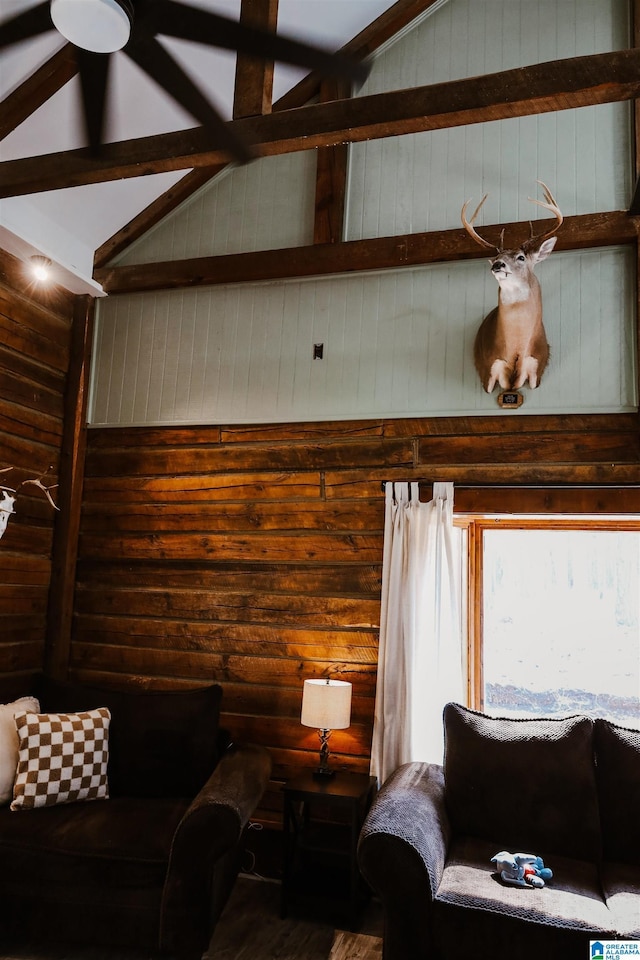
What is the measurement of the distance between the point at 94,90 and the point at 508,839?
11.2 feet

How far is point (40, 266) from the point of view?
4016 mm

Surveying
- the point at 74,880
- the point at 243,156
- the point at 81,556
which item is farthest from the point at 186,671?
the point at 243,156

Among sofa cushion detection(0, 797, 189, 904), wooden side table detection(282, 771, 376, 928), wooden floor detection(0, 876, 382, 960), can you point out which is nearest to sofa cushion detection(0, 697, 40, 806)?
sofa cushion detection(0, 797, 189, 904)

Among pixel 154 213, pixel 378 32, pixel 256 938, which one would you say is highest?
pixel 378 32

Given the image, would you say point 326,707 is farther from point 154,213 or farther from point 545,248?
point 154,213

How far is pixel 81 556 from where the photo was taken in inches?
184

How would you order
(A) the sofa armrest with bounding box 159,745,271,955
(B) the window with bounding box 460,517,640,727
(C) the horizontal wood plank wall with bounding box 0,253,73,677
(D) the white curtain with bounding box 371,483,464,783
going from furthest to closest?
(C) the horizontal wood plank wall with bounding box 0,253,73,677, (B) the window with bounding box 460,517,640,727, (D) the white curtain with bounding box 371,483,464,783, (A) the sofa armrest with bounding box 159,745,271,955

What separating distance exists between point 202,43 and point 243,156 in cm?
40

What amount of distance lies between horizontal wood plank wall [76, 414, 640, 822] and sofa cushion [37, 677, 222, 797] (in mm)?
495

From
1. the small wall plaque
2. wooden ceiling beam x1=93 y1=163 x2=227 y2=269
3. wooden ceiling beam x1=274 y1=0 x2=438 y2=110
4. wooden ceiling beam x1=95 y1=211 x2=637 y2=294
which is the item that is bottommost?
the small wall plaque

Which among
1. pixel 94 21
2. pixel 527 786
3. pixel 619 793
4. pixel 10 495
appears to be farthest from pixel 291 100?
pixel 619 793

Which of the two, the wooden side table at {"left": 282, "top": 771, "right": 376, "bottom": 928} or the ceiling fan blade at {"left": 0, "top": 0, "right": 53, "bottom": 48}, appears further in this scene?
the wooden side table at {"left": 282, "top": 771, "right": 376, "bottom": 928}

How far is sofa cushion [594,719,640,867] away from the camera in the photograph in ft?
10.2

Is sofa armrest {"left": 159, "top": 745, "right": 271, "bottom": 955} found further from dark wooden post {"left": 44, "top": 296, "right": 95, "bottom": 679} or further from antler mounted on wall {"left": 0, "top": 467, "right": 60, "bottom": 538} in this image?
dark wooden post {"left": 44, "top": 296, "right": 95, "bottom": 679}
